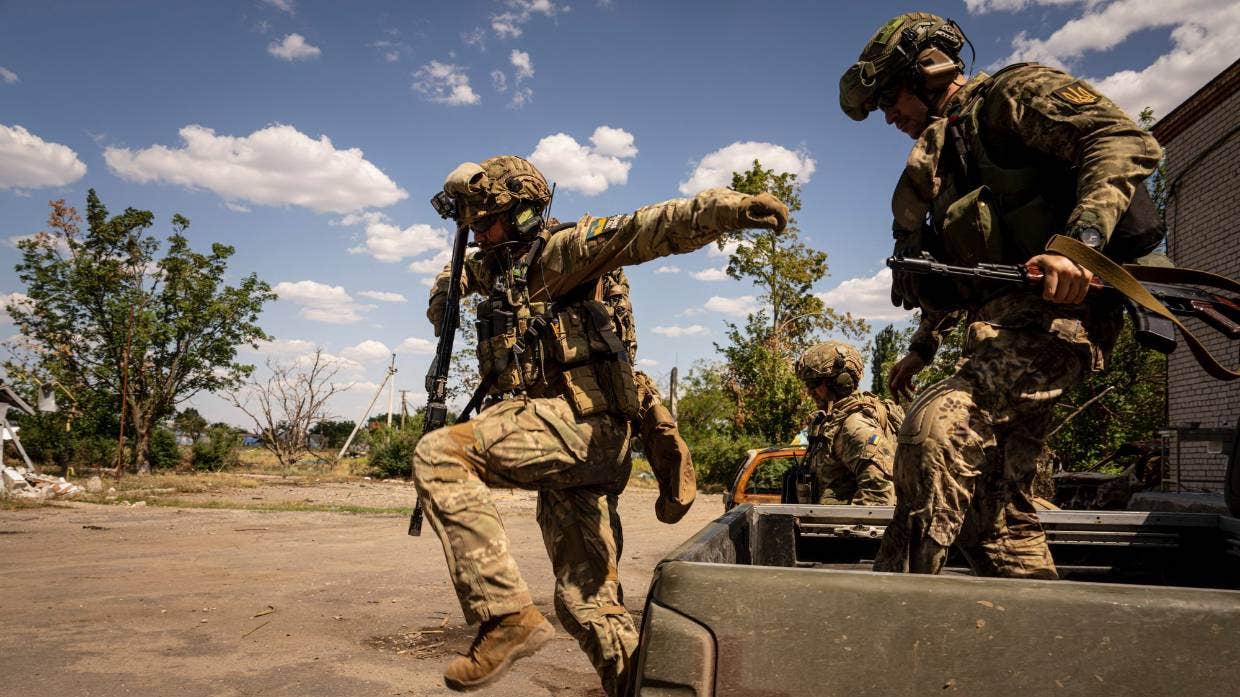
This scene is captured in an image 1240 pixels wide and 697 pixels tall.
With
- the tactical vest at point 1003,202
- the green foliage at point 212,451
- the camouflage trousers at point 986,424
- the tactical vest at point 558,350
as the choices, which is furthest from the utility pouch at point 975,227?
the green foliage at point 212,451

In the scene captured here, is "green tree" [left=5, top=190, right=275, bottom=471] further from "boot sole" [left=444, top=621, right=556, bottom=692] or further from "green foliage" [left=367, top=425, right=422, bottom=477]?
"boot sole" [left=444, top=621, right=556, bottom=692]

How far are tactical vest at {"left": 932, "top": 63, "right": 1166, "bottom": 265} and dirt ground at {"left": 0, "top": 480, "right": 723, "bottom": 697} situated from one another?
2.94m

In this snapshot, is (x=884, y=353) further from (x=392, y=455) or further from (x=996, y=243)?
(x=996, y=243)

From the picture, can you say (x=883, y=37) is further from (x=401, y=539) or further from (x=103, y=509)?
(x=103, y=509)

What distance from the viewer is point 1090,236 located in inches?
81.3

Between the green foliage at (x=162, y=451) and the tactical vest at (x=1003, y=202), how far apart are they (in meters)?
27.3

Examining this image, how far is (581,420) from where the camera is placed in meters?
3.00

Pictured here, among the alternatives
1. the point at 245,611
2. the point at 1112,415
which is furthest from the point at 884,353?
the point at 245,611

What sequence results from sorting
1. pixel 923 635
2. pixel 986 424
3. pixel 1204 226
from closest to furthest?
pixel 923 635, pixel 986 424, pixel 1204 226

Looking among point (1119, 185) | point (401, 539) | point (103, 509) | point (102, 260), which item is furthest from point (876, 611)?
point (102, 260)

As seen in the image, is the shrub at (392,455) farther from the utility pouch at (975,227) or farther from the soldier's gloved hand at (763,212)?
the utility pouch at (975,227)

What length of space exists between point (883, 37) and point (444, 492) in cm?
216

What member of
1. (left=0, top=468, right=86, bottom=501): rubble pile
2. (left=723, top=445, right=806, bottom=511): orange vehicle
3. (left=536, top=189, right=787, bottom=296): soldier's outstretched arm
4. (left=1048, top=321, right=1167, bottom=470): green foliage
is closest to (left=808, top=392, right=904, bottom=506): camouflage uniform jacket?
(left=723, top=445, right=806, bottom=511): orange vehicle

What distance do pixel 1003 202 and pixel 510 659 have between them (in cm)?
209
